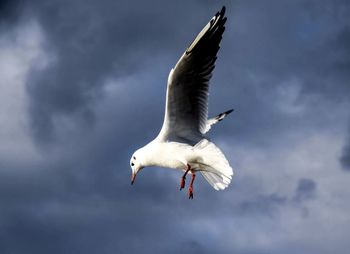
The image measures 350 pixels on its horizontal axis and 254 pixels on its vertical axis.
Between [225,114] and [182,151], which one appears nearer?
[182,151]

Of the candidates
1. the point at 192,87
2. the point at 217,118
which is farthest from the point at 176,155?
the point at 217,118

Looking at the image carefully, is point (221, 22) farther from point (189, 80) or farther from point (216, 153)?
point (216, 153)

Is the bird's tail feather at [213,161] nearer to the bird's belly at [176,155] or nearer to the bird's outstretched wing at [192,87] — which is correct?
the bird's belly at [176,155]

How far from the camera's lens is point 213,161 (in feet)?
51.6

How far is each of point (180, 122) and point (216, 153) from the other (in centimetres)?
115

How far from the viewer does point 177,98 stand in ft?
53.4

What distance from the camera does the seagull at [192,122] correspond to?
1595 cm

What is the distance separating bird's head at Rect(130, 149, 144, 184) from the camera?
17.3m

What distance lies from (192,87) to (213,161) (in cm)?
143

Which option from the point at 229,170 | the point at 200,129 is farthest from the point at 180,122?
the point at 229,170

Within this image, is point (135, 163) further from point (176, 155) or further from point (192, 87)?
point (192, 87)

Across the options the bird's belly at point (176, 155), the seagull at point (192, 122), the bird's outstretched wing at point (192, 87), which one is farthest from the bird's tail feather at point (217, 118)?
the bird's belly at point (176, 155)

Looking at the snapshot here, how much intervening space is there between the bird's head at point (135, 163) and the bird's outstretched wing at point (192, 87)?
802 millimetres

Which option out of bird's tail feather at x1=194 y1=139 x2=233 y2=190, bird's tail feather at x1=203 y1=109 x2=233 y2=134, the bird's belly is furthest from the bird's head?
bird's tail feather at x1=203 y1=109 x2=233 y2=134
